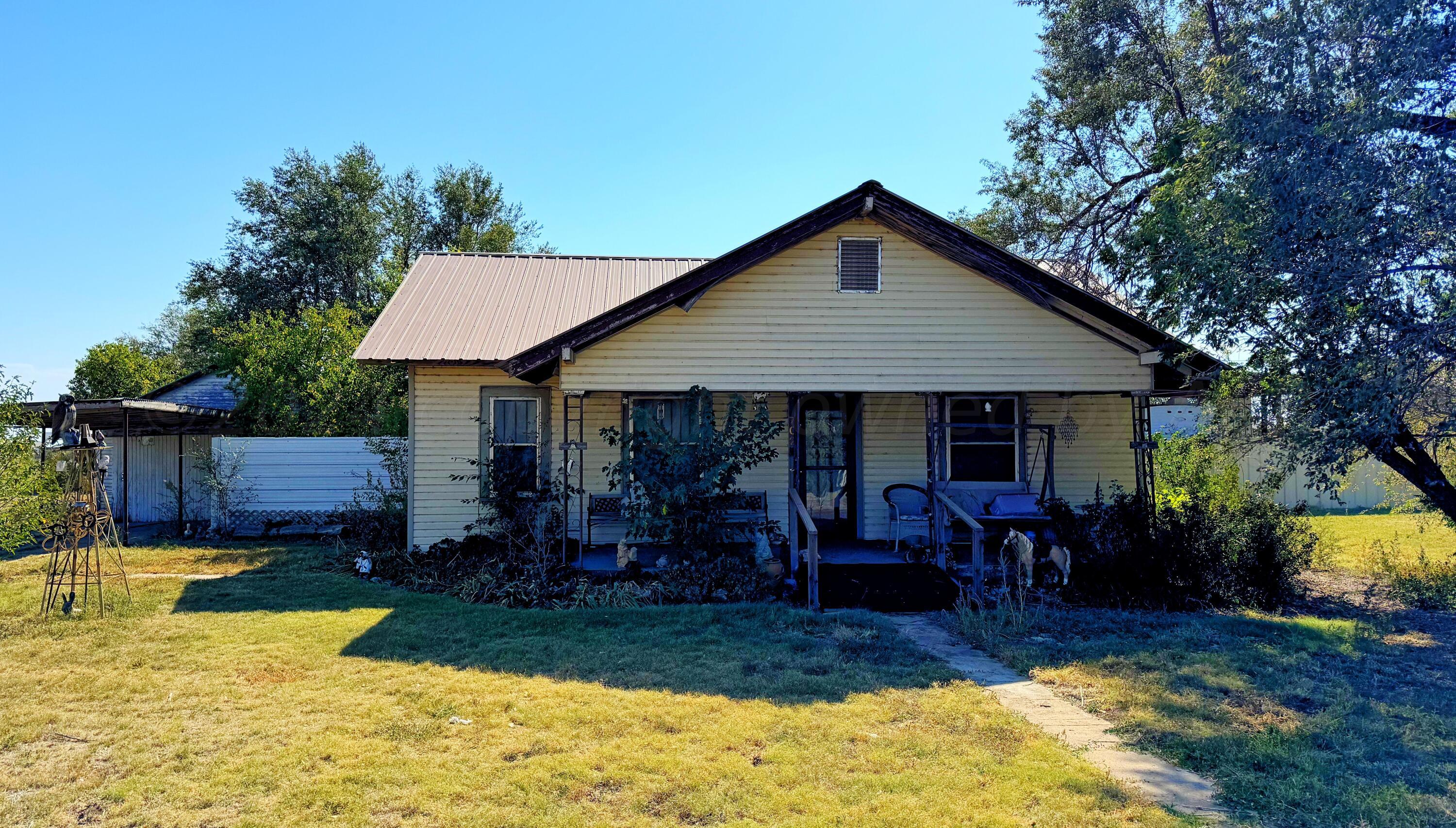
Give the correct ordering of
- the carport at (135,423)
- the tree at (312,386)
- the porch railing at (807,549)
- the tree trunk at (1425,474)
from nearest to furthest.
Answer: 1. the porch railing at (807,549)
2. the tree trunk at (1425,474)
3. the carport at (135,423)
4. the tree at (312,386)

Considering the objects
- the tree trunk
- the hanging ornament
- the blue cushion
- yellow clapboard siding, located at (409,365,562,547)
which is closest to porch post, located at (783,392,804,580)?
the blue cushion

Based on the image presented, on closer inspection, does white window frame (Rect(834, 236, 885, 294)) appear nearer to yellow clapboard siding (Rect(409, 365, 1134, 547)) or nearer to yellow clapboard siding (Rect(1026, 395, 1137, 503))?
yellow clapboard siding (Rect(409, 365, 1134, 547))

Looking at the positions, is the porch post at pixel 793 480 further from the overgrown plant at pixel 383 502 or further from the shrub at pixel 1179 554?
the overgrown plant at pixel 383 502

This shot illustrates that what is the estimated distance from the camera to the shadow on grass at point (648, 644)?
20.6ft

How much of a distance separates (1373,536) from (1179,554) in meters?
9.06

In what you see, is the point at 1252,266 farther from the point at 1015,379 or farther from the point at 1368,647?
the point at 1368,647

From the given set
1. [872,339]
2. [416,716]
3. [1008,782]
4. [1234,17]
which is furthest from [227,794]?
[1234,17]

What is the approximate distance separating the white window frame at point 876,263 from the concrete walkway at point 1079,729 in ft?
14.6

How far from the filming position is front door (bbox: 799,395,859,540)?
12.3 m

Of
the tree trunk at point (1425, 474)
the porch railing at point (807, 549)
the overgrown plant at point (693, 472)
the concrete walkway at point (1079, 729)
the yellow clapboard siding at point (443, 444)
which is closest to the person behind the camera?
the concrete walkway at point (1079, 729)

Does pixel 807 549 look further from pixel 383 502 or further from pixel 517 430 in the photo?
pixel 383 502

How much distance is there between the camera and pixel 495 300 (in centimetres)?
1348

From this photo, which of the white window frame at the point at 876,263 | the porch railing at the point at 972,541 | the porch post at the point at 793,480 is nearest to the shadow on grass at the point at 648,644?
the porch post at the point at 793,480

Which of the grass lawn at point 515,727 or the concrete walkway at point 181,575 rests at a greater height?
the concrete walkway at point 181,575
